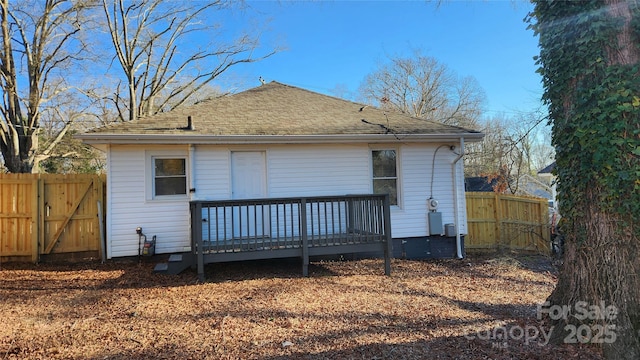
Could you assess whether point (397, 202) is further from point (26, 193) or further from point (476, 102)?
point (476, 102)

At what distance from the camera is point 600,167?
10.0 ft

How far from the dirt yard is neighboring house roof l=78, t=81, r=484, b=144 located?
260 cm

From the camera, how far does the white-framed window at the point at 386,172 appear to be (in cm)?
770

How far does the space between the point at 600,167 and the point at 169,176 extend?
688 cm

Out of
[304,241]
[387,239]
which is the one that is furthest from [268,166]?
[387,239]

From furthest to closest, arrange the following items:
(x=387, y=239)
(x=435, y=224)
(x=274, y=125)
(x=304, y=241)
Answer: (x=435, y=224), (x=274, y=125), (x=387, y=239), (x=304, y=241)

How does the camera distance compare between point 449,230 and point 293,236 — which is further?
point 449,230

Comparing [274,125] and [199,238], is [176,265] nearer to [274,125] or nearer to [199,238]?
[199,238]

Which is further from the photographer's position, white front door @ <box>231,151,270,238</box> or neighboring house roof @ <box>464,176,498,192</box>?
neighboring house roof @ <box>464,176,498,192</box>

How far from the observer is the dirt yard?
10.2ft

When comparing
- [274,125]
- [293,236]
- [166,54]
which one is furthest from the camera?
[166,54]

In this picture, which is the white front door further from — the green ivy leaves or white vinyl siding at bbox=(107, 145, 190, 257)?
the green ivy leaves

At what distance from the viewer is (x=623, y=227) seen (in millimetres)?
3021

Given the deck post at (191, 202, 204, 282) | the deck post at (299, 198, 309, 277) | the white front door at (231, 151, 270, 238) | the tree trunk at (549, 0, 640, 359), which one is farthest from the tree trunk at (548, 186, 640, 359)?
the white front door at (231, 151, 270, 238)
